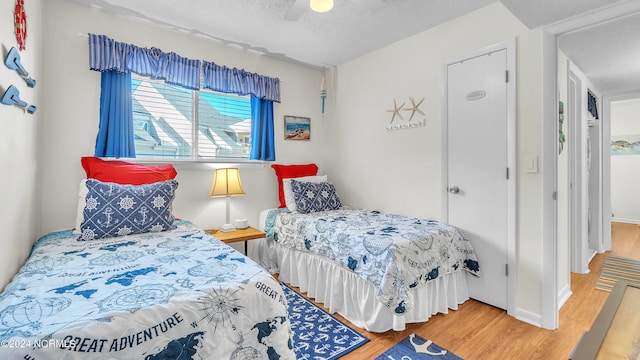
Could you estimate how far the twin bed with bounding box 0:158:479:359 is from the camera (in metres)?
0.90

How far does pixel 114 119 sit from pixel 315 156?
2.26 meters

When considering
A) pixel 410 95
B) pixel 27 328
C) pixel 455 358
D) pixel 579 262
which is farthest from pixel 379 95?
pixel 27 328

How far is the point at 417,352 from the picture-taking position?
1719 mm

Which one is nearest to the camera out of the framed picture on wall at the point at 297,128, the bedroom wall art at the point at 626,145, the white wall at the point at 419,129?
the white wall at the point at 419,129

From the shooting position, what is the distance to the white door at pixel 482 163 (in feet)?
7.30

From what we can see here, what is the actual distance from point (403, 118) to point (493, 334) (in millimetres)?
2048

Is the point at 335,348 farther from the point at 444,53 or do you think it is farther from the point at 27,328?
the point at 444,53

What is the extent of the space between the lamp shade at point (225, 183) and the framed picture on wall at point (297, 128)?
0.97m

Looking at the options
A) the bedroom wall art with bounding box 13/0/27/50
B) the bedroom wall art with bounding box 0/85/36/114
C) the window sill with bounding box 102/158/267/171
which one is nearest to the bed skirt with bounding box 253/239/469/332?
the window sill with bounding box 102/158/267/171

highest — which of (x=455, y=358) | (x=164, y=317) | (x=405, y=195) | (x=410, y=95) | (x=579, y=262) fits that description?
(x=410, y=95)

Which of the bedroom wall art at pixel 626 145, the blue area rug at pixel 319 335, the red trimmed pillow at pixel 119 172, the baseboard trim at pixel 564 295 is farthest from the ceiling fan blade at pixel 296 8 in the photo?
the bedroom wall art at pixel 626 145

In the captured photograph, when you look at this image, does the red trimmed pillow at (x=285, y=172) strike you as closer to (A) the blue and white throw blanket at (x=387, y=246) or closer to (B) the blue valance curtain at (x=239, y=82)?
(A) the blue and white throw blanket at (x=387, y=246)

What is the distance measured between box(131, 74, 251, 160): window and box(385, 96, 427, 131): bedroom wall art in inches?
65.6

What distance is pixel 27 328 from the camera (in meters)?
0.83
